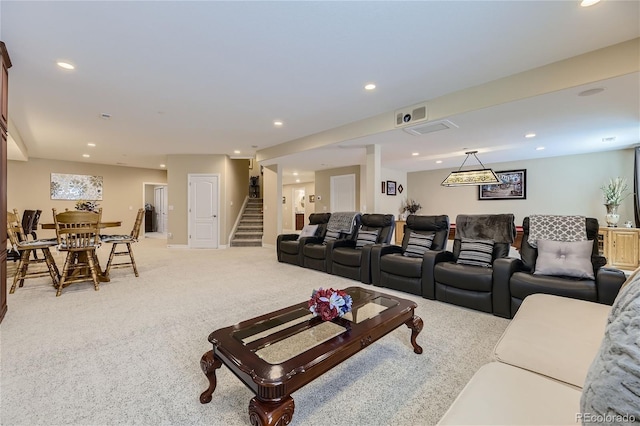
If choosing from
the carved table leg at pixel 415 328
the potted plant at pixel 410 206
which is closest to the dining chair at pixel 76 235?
the carved table leg at pixel 415 328

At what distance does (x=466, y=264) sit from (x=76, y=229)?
16.1ft

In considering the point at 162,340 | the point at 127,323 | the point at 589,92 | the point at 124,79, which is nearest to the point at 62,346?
the point at 127,323

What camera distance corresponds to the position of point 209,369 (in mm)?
1562

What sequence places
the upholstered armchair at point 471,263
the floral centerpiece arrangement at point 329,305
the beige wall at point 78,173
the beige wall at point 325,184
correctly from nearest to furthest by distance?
the floral centerpiece arrangement at point 329,305
the upholstered armchair at point 471,263
the beige wall at point 78,173
the beige wall at point 325,184

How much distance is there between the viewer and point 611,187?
Answer: 5.61 metres

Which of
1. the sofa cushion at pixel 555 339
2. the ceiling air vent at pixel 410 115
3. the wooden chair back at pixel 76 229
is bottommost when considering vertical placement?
the sofa cushion at pixel 555 339

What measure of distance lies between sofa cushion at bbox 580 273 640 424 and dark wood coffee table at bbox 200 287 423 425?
98 cm

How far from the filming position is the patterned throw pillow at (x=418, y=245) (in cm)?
393

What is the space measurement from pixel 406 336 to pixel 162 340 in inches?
81.3

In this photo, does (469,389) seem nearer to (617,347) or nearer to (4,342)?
(617,347)

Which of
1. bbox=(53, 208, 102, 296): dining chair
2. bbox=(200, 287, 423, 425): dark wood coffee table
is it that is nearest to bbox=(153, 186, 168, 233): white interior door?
bbox=(53, 208, 102, 296): dining chair

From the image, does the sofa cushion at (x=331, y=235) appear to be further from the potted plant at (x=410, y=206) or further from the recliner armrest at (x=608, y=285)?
the potted plant at (x=410, y=206)

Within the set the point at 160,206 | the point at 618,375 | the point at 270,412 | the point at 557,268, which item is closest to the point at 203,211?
the point at 160,206

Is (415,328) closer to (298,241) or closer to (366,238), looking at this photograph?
(366,238)
